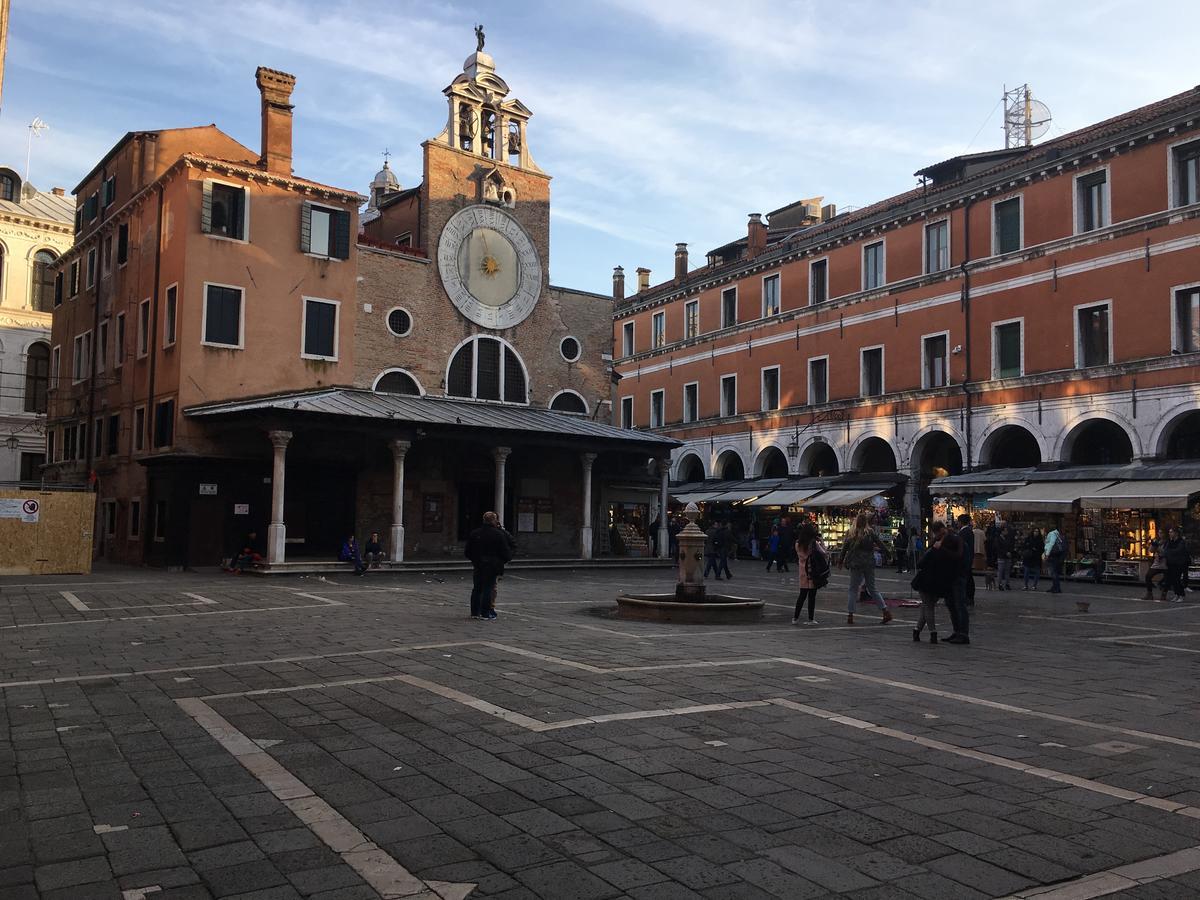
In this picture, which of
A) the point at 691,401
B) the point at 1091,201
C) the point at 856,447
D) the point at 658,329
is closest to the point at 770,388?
the point at 691,401

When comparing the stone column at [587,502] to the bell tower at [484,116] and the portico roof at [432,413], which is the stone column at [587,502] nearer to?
the portico roof at [432,413]

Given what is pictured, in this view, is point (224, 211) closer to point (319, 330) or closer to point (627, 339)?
point (319, 330)

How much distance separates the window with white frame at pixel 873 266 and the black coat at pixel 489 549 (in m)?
25.0

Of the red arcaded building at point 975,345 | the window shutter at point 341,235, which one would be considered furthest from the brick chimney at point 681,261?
the window shutter at point 341,235

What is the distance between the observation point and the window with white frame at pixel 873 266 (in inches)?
1401

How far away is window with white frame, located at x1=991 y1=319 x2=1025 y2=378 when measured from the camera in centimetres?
3059

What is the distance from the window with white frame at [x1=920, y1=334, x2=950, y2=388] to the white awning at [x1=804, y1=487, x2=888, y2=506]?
397 cm

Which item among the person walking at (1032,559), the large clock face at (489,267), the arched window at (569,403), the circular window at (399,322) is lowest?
the person walking at (1032,559)

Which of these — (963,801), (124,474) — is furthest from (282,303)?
(963,801)

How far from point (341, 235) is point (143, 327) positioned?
6161 mm

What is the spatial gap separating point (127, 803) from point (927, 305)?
32116 mm

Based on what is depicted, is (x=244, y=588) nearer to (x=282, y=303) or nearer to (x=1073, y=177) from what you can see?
(x=282, y=303)

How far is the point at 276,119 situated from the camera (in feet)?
92.4

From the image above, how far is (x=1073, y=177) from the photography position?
94.8ft
